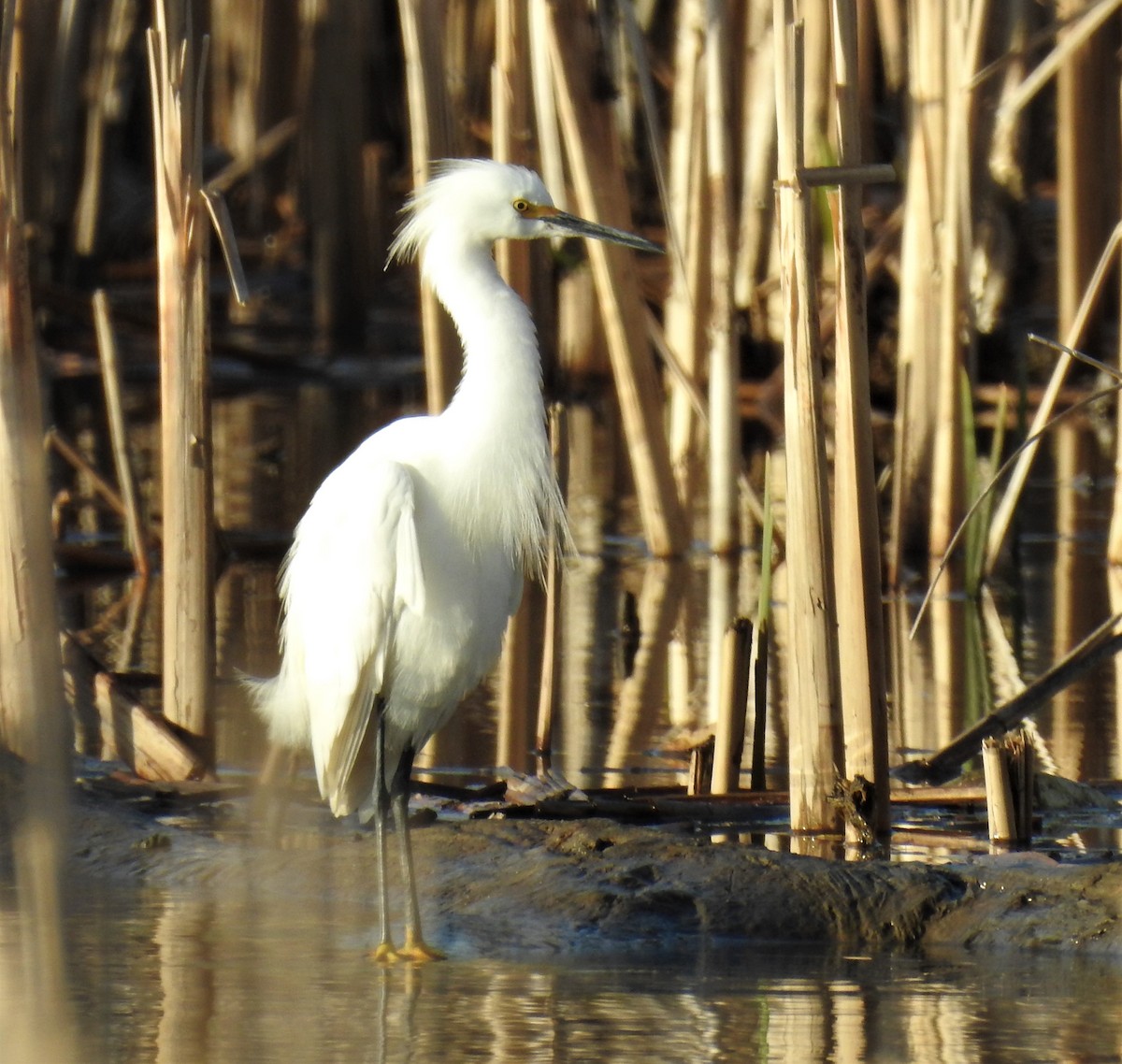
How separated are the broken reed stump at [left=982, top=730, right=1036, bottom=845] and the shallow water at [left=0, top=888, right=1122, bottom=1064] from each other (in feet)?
1.83

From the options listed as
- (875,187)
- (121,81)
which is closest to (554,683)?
(875,187)

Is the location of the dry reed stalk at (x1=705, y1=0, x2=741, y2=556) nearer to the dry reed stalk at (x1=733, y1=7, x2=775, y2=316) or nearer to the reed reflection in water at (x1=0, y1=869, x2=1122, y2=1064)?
the dry reed stalk at (x1=733, y1=7, x2=775, y2=316)

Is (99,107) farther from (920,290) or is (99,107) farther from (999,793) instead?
(999,793)

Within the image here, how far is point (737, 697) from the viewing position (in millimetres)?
4672

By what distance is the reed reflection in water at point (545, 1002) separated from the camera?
10.4 ft

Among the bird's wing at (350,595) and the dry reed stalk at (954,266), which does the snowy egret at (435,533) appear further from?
the dry reed stalk at (954,266)

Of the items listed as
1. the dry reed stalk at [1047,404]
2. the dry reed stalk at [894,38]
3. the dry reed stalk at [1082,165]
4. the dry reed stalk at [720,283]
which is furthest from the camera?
the dry reed stalk at [1082,165]

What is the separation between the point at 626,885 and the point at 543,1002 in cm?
61

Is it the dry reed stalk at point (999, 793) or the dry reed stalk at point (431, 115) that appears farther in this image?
the dry reed stalk at point (431, 115)

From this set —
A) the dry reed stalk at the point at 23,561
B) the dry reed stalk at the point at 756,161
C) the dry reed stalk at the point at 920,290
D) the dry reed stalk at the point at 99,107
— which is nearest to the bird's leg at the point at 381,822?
the dry reed stalk at the point at 23,561

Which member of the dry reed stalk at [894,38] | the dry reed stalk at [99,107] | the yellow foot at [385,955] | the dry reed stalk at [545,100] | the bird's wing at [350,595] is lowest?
the yellow foot at [385,955]

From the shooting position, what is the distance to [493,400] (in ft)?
13.8

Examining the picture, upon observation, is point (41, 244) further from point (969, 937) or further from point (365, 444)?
point (969, 937)

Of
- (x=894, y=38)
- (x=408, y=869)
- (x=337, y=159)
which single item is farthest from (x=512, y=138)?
(x=337, y=159)
